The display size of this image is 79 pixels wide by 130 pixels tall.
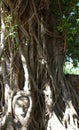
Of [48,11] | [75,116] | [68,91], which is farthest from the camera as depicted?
[48,11]

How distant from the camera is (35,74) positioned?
3.44 metres

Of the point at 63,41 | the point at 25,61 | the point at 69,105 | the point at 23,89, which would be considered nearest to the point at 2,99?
the point at 23,89

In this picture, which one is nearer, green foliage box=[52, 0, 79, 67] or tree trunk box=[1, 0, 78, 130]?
tree trunk box=[1, 0, 78, 130]

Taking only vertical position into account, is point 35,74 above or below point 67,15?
below

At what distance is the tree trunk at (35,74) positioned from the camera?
316cm

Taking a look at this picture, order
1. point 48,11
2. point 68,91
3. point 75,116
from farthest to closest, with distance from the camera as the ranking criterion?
point 48,11, point 68,91, point 75,116

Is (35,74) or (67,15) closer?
(35,74)

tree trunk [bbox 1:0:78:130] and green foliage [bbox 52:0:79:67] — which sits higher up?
green foliage [bbox 52:0:79:67]

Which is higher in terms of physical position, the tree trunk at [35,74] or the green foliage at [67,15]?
the green foliage at [67,15]

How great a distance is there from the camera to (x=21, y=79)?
11.2ft

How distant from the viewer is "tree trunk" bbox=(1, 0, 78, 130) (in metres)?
3.16

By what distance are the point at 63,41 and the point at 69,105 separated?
795mm

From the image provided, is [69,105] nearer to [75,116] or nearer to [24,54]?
[75,116]

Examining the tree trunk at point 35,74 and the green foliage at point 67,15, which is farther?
the green foliage at point 67,15
